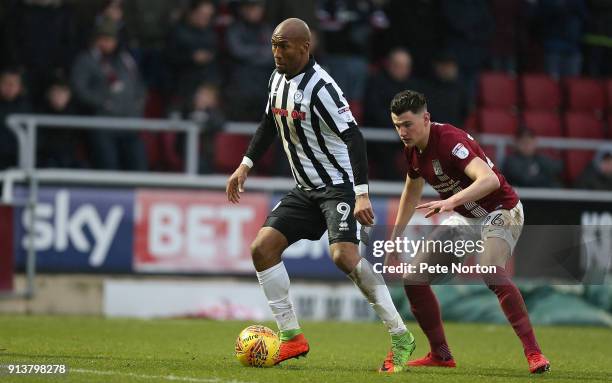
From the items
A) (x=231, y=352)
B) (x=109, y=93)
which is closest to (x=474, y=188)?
(x=231, y=352)

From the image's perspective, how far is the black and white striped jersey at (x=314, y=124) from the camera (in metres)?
8.38

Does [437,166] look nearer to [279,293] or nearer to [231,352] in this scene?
[279,293]

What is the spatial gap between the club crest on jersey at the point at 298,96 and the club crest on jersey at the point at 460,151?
1.08 meters

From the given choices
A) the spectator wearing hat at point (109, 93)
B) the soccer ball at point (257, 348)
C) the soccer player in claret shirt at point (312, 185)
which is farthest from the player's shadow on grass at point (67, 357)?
the spectator wearing hat at point (109, 93)

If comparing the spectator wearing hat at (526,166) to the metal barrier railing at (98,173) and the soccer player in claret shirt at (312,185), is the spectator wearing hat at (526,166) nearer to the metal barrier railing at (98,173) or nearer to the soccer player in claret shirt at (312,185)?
the metal barrier railing at (98,173)

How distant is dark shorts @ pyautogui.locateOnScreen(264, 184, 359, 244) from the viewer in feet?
27.5

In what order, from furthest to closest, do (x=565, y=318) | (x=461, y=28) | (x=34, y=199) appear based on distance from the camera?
(x=461, y=28)
(x=565, y=318)
(x=34, y=199)

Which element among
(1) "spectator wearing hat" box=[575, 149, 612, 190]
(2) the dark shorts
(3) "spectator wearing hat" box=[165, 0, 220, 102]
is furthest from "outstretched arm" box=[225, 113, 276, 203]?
(1) "spectator wearing hat" box=[575, 149, 612, 190]

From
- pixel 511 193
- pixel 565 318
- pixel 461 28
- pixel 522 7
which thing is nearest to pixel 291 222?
pixel 511 193

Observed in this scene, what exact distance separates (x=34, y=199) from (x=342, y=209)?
6123 mm

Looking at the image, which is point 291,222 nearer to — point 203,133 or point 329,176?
point 329,176

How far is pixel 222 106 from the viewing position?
1537 centimetres

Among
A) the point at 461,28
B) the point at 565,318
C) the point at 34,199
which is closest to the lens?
the point at 34,199

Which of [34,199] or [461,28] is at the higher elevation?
[461,28]
